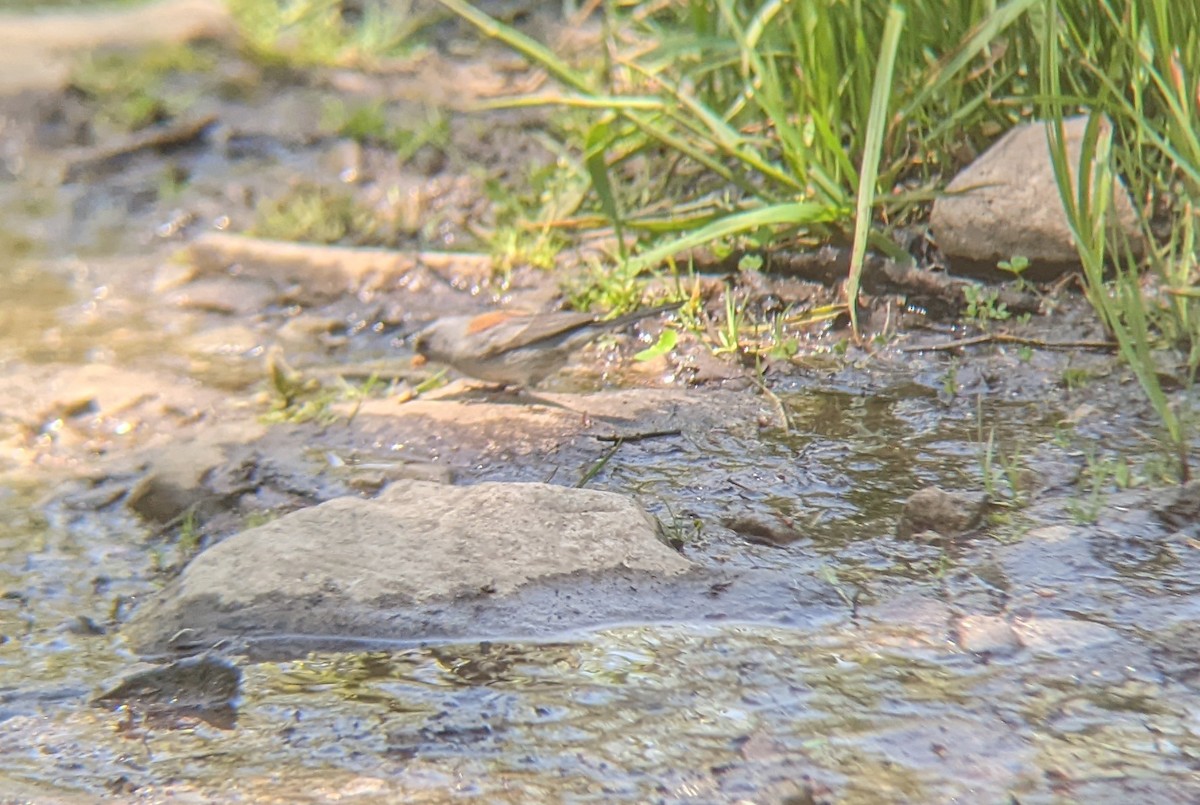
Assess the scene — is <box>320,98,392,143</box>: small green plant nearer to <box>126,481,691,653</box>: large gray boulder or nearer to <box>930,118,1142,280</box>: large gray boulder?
<box>930,118,1142,280</box>: large gray boulder

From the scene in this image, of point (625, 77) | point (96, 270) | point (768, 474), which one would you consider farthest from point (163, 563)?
point (625, 77)

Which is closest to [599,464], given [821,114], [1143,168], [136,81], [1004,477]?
[1004,477]

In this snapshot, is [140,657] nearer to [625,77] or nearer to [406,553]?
[406,553]

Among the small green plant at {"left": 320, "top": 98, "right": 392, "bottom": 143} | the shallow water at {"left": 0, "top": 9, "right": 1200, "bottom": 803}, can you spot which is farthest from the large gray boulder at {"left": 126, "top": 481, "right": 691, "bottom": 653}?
the small green plant at {"left": 320, "top": 98, "right": 392, "bottom": 143}

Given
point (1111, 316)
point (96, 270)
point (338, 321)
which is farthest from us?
point (96, 270)

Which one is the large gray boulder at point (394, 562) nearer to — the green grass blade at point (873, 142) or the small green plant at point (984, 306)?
the green grass blade at point (873, 142)

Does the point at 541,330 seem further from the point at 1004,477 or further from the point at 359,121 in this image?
the point at 359,121

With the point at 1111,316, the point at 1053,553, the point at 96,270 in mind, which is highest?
the point at 1111,316
